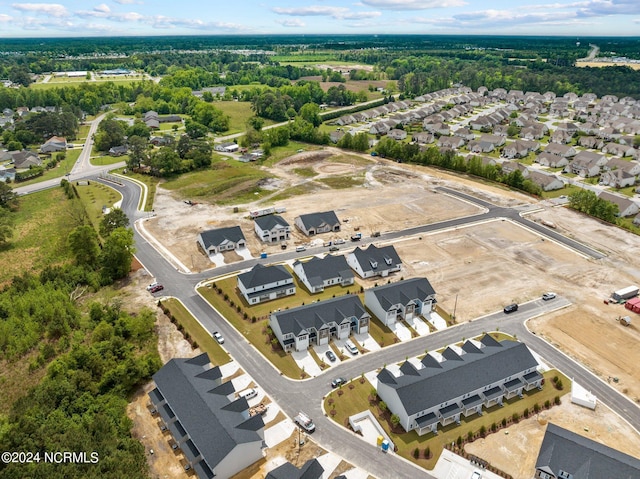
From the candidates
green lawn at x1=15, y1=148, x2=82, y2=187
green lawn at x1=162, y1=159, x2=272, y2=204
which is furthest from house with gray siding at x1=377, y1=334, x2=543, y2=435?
green lawn at x1=15, y1=148, x2=82, y2=187

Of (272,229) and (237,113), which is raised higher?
(272,229)

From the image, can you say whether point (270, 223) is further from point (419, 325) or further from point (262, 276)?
point (419, 325)

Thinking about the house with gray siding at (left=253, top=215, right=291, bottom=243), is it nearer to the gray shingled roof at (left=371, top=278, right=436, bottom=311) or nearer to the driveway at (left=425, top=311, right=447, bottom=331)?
the gray shingled roof at (left=371, top=278, right=436, bottom=311)

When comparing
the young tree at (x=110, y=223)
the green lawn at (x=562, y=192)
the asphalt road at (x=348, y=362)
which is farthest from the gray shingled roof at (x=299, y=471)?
the green lawn at (x=562, y=192)

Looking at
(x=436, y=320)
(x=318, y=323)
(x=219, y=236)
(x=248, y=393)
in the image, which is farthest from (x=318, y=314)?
(x=219, y=236)

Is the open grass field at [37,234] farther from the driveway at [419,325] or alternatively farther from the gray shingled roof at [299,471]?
the driveway at [419,325]

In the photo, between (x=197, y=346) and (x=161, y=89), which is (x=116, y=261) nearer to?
(x=197, y=346)
